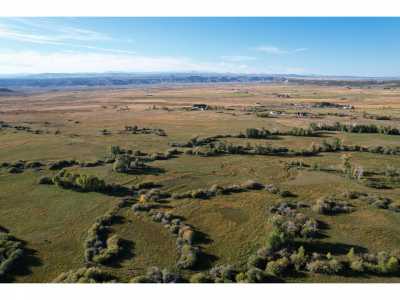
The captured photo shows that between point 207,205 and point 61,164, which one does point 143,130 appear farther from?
point 207,205

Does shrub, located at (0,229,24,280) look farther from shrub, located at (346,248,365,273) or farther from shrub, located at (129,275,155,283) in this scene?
shrub, located at (346,248,365,273)

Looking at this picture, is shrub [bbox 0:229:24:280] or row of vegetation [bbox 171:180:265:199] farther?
row of vegetation [bbox 171:180:265:199]

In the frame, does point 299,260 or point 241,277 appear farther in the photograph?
point 299,260

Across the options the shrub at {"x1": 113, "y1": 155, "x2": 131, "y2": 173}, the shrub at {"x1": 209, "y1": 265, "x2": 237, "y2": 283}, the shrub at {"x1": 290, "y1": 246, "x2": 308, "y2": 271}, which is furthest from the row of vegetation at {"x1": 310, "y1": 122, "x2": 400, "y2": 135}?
the shrub at {"x1": 209, "y1": 265, "x2": 237, "y2": 283}

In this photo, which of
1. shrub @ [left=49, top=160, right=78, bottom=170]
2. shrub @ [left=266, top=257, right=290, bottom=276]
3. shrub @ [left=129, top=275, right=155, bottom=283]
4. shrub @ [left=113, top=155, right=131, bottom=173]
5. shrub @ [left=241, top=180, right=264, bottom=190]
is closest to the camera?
shrub @ [left=129, top=275, right=155, bottom=283]

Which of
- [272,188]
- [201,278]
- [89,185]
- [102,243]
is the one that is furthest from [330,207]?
[89,185]

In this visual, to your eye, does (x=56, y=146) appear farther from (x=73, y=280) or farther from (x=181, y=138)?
(x=73, y=280)

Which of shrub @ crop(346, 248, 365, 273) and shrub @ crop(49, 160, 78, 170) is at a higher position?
shrub @ crop(49, 160, 78, 170)

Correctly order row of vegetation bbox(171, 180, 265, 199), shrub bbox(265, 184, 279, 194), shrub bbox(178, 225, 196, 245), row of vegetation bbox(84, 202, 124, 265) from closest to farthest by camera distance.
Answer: row of vegetation bbox(84, 202, 124, 265)
shrub bbox(178, 225, 196, 245)
row of vegetation bbox(171, 180, 265, 199)
shrub bbox(265, 184, 279, 194)
